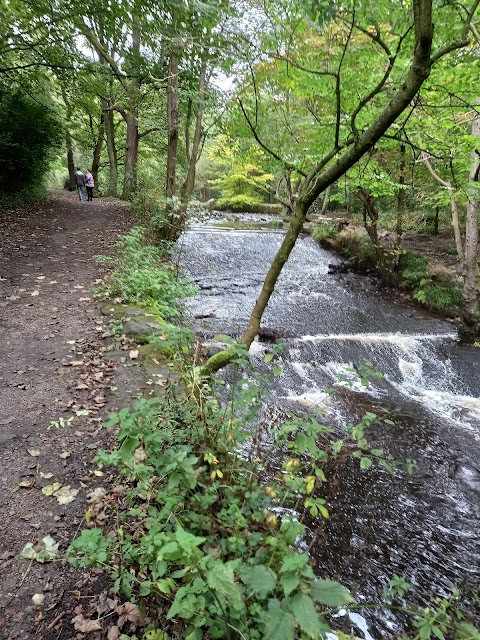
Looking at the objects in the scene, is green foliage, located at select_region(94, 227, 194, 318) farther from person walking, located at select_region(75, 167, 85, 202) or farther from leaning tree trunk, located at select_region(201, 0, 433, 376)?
person walking, located at select_region(75, 167, 85, 202)

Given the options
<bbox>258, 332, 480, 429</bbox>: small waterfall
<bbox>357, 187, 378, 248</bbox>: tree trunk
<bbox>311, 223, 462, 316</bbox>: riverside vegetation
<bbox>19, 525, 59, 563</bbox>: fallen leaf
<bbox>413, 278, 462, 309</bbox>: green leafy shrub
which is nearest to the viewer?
<bbox>19, 525, 59, 563</bbox>: fallen leaf

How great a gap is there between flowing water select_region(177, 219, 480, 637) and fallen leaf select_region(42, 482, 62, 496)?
92.0 inches

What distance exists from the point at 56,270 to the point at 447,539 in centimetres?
805

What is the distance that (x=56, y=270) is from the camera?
25.6 feet

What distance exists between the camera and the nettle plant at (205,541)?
5.19 feet

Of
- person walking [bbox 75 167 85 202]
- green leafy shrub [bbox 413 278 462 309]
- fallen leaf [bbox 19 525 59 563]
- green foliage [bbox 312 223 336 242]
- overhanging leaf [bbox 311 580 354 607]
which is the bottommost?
fallen leaf [bbox 19 525 59 563]

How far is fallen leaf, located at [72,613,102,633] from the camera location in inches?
80.7

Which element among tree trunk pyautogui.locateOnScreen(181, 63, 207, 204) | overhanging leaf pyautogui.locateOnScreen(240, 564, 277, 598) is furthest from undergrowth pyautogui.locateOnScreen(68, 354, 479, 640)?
tree trunk pyautogui.locateOnScreen(181, 63, 207, 204)

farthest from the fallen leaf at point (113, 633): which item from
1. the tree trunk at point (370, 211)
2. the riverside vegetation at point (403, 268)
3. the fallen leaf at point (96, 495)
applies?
the tree trunk at point (370, 211)

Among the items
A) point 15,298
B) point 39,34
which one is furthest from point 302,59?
point 39,34

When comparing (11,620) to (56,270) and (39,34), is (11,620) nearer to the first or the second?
(56,270)

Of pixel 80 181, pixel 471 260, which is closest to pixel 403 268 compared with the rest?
pixel 471 260

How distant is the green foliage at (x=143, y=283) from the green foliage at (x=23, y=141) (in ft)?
22.7

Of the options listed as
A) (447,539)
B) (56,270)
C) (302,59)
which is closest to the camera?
(447,539)
